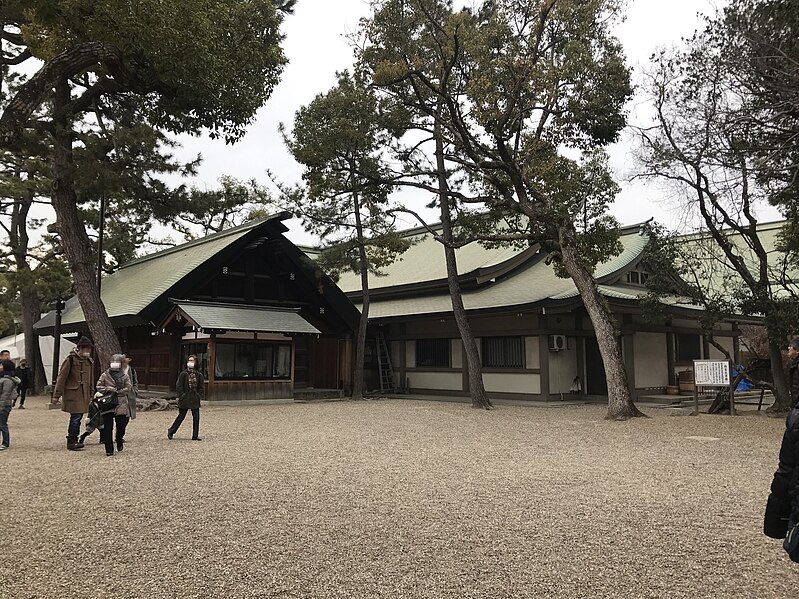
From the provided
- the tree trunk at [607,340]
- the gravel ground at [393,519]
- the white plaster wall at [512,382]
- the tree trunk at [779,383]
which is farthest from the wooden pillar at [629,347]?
the gravel ground at [393,519]

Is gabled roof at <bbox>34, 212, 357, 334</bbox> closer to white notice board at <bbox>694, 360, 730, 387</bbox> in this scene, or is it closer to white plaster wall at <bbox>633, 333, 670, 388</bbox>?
white plaster wall at <bbox>633, 333, 670, 388</bbox>

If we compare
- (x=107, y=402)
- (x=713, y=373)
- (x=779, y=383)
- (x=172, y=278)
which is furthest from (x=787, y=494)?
(x=172, y=278)

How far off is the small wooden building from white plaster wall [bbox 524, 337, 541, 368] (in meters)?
5.65

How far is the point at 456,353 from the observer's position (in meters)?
19.3

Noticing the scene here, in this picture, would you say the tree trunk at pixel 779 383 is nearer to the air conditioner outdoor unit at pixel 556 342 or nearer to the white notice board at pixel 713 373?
the white notice board at pixel 713 373

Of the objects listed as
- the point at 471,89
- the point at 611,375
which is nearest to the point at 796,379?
the point at 611,375

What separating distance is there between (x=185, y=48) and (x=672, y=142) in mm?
9338

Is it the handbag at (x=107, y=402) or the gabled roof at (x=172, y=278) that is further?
the gabled roof at (x=172, y=278)

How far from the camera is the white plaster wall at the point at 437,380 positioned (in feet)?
62.8

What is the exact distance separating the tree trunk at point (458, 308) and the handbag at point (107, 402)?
9.16 metres

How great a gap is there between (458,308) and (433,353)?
4.84 metres

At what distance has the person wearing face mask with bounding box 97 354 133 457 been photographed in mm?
8039

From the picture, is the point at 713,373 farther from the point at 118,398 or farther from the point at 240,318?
the point at 240,318

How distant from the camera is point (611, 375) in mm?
12273
